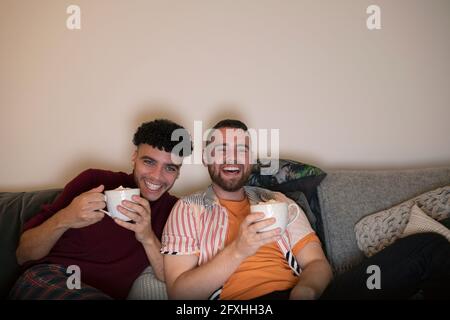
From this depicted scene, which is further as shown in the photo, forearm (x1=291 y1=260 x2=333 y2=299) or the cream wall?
the cream wall

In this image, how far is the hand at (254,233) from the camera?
999 millimetres

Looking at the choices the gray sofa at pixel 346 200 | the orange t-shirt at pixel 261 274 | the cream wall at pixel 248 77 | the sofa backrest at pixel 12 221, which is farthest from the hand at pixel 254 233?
the sofa backrest at pixel 12 221

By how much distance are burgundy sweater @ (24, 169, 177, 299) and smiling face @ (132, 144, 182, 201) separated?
171 mm

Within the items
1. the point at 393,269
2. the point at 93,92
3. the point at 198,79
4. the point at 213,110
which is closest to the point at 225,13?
the point at 198,79

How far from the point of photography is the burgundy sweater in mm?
1319

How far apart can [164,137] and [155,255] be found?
0.49 m

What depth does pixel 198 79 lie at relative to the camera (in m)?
1.87

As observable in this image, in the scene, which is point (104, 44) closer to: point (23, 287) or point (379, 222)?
point (23, 287)

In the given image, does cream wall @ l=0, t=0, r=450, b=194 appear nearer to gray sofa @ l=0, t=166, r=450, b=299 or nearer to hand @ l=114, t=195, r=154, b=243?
gray sofa @ l=0, t=166, r=450, b=299

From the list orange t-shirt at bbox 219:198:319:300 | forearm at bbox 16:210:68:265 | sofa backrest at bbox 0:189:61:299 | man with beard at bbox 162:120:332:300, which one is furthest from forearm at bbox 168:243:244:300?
sofa backrest at bbox 0:189:61:299

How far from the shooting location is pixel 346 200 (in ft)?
5.16

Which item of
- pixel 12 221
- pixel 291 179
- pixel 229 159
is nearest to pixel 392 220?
pixel 291 179
